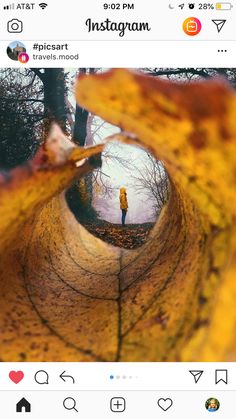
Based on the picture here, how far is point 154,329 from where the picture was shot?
0.35 m

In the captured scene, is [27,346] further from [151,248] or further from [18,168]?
[151,248]

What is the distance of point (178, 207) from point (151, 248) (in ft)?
0.40
